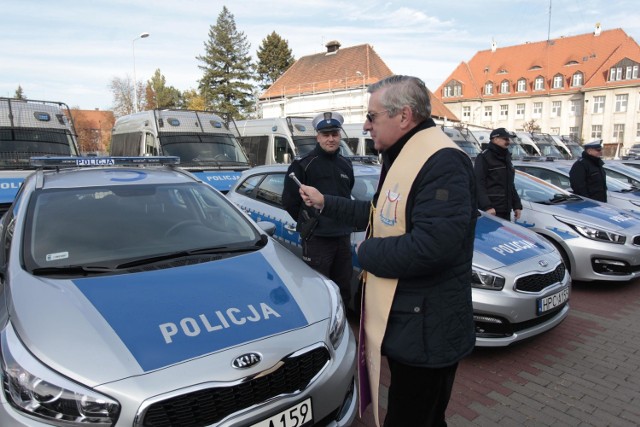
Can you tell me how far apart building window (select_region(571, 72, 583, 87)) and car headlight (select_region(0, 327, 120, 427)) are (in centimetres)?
6232

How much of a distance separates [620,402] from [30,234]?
4.06m

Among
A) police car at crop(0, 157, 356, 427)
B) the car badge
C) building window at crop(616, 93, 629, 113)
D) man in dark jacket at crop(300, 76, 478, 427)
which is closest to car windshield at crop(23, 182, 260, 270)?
police car at crop(0, 157, 356, 427)

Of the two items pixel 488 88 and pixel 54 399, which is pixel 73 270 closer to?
pixel 54 399

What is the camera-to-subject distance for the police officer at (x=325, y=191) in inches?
143

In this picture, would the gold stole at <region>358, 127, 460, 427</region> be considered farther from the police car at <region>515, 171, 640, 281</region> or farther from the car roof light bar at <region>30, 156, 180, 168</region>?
the police car at <region>515, 171, 640, 281</region>

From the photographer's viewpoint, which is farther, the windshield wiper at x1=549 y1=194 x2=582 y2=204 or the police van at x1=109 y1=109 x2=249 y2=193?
the police van at x1=109 y1=109 x2=249 y2=193

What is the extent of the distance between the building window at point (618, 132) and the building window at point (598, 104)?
2540 millimetres

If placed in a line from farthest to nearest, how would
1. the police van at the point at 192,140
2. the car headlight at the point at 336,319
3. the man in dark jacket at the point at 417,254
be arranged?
the police van at the point at 192,140, the car headlight at the point at 336,319, the man in dark jacket at the point at 417,254

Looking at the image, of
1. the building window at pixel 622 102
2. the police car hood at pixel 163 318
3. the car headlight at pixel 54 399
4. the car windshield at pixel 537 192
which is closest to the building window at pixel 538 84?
the building window at pixel 622 102

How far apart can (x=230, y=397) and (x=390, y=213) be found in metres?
1.04

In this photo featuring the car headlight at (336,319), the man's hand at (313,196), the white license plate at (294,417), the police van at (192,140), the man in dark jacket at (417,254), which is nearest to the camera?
the man in dark jacket at (417,254)

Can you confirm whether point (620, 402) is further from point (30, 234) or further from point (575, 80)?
point (575, 80)

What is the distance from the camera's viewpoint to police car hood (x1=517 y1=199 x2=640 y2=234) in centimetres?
532

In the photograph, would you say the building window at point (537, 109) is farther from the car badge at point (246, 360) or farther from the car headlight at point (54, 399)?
the car headlight at point (54, 399)
